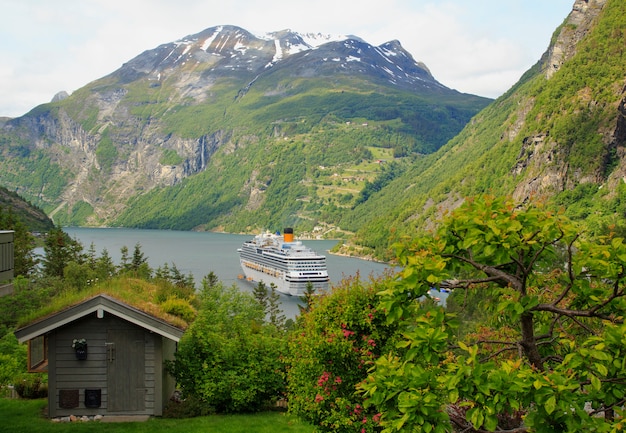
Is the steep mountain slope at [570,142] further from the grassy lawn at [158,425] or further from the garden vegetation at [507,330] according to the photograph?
the garden vegetation at [507,330]

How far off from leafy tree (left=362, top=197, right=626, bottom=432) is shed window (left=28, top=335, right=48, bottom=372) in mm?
10025

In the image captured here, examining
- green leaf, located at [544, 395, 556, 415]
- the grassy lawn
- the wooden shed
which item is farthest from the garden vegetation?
the wooden shed

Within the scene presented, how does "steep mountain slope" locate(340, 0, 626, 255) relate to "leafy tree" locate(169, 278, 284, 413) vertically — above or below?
above

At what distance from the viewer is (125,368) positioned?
37.5 feet

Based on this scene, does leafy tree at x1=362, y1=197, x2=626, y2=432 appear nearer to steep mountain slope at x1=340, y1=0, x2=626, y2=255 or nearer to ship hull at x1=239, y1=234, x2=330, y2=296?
ship hull at x1=239, y1=234, x2=330, y2=296

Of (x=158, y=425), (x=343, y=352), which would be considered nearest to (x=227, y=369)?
(x=158, y=425)

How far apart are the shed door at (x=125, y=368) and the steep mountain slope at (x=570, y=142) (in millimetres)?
63319

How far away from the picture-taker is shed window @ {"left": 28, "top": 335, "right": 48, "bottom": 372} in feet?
41.0

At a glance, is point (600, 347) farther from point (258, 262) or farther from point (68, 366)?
point (258, 262)

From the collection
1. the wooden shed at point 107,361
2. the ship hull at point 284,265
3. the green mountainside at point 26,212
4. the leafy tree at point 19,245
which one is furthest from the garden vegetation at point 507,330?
the green mountainside at point 26,212

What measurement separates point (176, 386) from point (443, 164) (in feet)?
557

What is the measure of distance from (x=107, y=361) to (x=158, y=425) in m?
1.57

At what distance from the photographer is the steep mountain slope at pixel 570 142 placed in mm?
93250

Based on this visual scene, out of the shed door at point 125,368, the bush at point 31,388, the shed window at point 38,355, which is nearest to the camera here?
the shed door at point 125,368
